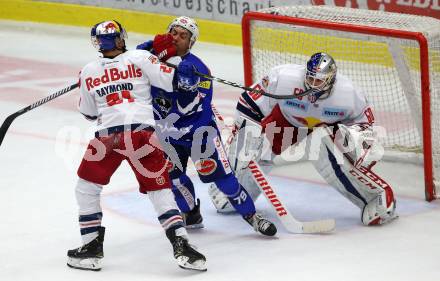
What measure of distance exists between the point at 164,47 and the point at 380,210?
1.38m

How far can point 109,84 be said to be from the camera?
478 centimetres

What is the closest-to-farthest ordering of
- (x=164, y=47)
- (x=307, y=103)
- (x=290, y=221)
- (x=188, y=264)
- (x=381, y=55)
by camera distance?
(x=188, y=264), (x=164, y=47), (x=290, y=221), (x=307, y=103), (x=381, y=55)

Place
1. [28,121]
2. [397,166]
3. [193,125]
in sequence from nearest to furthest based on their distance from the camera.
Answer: [193,125] → [397,166] → [28,121]

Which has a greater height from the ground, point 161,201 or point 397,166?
point 161,201

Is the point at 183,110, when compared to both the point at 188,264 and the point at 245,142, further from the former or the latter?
the point at 188,264

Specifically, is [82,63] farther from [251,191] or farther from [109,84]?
[109,84]

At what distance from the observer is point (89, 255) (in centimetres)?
486

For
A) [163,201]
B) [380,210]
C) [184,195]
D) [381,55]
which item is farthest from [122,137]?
[381,55]

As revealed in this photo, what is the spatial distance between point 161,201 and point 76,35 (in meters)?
6.39

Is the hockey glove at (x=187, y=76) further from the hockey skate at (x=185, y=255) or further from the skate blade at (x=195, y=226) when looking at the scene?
the skate blade at (x=195, y=226)

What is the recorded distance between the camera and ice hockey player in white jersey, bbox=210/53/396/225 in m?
5.35

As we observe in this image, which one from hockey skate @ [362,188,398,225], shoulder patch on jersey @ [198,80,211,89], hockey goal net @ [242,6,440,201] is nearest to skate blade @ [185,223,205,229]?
shoulder patch on jersey @ [198,80,211,89]

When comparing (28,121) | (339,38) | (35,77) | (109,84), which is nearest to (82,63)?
(35,77)

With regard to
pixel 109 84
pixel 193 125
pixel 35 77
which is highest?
pixel 109 84
